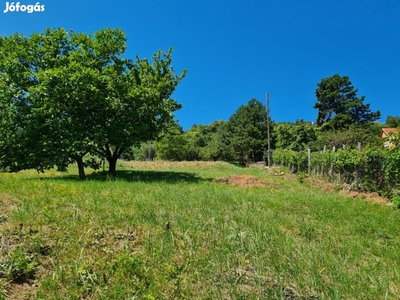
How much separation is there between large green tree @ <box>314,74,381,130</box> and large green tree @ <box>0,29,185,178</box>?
4592cm

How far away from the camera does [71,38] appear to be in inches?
485

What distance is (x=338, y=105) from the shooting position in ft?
172

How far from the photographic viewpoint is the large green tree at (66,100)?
408 inches

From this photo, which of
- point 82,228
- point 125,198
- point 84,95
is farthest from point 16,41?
point 82,228

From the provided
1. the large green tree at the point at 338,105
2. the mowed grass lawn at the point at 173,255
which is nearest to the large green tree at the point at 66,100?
the mowed grass lawn at the point at 173,255

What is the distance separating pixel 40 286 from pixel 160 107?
11.0m

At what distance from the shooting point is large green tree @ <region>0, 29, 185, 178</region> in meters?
10.4

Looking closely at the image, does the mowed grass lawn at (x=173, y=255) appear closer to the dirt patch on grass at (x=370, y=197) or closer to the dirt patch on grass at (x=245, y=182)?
the dirt patch on grass at (x=370, y=197)

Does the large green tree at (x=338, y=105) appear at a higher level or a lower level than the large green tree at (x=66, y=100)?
higher

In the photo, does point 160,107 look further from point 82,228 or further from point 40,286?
point 40,286

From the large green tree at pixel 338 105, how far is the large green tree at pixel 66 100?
1808 inches

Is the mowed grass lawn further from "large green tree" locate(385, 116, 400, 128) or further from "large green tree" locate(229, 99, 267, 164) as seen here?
"large green tree" locate(385, 116, 400, 128)

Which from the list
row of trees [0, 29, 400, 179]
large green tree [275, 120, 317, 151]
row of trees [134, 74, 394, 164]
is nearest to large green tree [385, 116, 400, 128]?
row of trees [134, 74, 394, 164]

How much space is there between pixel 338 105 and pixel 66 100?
53.3 m
